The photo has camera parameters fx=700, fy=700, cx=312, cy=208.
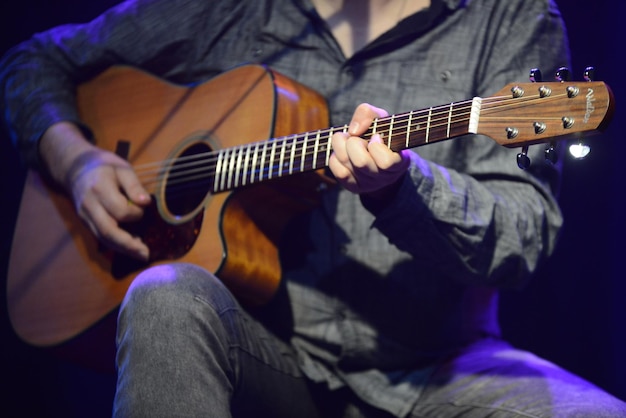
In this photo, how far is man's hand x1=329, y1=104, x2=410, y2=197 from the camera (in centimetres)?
122

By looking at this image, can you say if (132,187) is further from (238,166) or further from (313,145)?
(313,145)

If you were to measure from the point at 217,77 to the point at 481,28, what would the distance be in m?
0.67

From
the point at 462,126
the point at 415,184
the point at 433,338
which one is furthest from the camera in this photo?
the point at 433,338

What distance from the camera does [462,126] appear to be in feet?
3.96

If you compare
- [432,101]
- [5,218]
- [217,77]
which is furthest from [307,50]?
[5,218]

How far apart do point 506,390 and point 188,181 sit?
2.81 ft

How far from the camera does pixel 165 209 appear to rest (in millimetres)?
1709

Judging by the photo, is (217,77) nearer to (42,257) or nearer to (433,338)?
(42,257)

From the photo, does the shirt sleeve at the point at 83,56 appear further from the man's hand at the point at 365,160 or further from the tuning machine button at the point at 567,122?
the tuning machine button at the point at 567,122

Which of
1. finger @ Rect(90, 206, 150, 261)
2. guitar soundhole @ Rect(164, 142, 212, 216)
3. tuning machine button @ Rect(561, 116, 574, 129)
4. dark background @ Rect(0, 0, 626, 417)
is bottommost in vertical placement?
dark background @ Rect(0, 0, 626, 417)

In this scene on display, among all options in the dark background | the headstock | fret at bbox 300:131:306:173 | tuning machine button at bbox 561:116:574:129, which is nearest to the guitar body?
fret at bbox 300:131:306:173

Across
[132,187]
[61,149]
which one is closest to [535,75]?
[132,187]

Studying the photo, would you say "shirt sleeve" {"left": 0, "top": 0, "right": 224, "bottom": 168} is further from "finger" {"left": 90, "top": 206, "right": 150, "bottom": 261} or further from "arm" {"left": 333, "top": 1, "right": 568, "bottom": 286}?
"arm" {"left": 333, "top": 1, "right": 568, "bottom": 286}

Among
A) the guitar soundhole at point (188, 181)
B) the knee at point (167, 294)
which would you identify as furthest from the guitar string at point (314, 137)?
the knee at point (167, 294)
